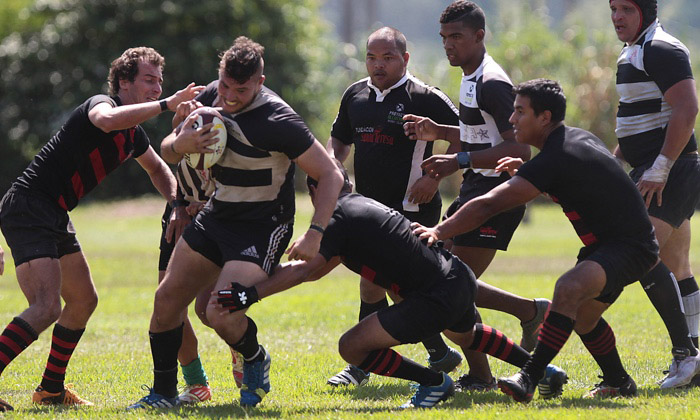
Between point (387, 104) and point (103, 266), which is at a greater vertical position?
point (387, 104)

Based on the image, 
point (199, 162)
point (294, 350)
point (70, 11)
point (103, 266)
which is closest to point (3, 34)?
point (70, 11)

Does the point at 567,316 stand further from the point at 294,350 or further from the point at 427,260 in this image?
the point at 294,350

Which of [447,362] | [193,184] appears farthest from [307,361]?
[193,184]

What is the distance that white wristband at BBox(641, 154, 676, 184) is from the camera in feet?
24.1

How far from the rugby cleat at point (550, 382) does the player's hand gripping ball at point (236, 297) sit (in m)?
1.97

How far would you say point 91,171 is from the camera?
727 centimetres

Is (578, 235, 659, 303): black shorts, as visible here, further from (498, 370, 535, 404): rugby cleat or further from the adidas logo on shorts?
the adidas logo on shorts

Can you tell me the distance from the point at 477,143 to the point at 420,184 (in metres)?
0.52

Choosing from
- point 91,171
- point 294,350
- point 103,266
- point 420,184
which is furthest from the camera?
point 103,266

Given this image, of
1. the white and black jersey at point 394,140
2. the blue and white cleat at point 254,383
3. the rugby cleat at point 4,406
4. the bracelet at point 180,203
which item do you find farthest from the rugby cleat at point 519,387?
the rugby cleat at point 4,406

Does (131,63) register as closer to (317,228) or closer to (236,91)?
(236,91)

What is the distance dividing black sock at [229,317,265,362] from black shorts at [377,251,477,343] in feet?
2.61

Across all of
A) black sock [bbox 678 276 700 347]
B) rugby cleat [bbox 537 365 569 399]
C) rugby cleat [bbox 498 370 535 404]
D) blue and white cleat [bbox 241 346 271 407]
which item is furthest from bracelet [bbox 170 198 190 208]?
black sock [bbox 678 276 700 347]

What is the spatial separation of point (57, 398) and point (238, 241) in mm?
1874
